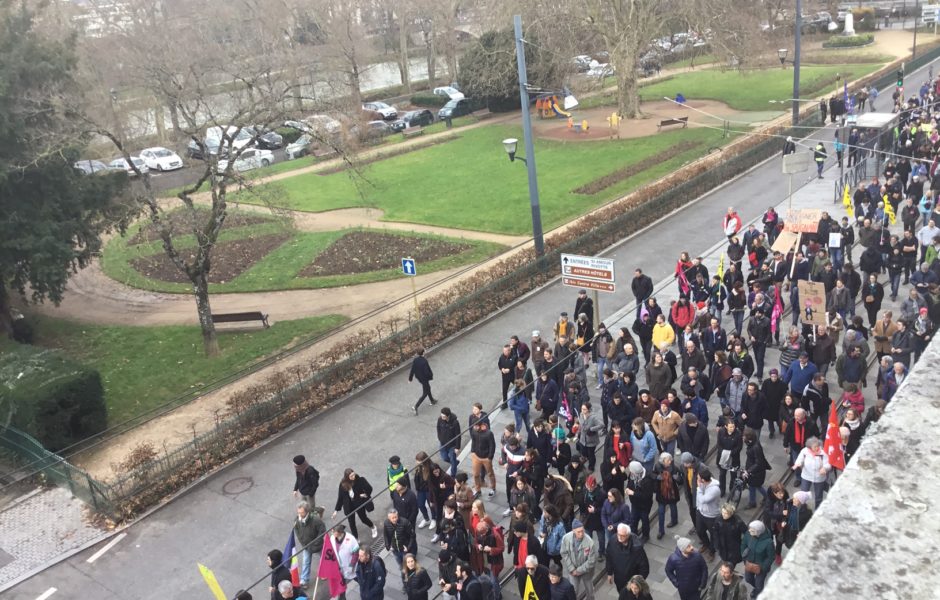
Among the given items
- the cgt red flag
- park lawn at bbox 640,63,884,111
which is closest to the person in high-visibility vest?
park lawn at bbox 640,63,884,111

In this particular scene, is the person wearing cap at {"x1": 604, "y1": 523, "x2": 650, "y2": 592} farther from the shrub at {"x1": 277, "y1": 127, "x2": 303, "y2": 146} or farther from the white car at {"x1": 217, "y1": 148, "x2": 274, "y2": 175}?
the shrub at {"x1": 277, "y1": 127, "x2": 303, "y2": 146}

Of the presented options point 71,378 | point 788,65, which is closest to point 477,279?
point 71,378

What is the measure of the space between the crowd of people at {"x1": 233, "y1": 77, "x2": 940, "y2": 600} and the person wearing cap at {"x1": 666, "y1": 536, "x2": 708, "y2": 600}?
0.08 feet

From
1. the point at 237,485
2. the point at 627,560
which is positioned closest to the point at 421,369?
the point at 237,485

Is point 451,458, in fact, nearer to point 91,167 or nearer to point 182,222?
point 182,222

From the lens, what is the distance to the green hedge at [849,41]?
205ft

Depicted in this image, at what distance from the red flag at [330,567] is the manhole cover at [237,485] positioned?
14.4 ft

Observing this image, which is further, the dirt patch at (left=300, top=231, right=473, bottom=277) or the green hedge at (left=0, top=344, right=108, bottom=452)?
the dirt patch at (left=300, top=231, right=473, bottom=277)

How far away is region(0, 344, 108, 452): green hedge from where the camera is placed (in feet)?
53.2

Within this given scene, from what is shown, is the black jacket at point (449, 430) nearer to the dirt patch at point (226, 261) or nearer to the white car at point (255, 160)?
the dirt patch at point (226, 261)

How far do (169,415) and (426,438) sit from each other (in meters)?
6.13

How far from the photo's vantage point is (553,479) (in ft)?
34.9

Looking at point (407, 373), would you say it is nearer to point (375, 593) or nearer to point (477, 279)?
point (477, 279)

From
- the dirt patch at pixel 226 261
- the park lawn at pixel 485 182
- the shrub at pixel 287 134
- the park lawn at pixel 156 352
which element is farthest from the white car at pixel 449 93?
the park lawn at pixel 156 352
